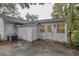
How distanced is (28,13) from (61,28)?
47 centimetres

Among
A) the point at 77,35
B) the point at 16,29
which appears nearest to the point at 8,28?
the point at 16,29

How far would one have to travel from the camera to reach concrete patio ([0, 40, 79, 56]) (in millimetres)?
1866

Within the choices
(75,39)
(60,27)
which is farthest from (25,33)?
(75,39)

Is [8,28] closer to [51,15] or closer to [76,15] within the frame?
[51,15]

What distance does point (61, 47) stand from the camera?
6.09 ft

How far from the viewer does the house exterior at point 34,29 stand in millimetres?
1859

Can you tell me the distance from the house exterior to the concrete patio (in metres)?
0.08

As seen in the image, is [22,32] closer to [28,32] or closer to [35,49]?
[28,32]

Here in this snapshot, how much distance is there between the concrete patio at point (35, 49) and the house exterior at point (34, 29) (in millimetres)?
76

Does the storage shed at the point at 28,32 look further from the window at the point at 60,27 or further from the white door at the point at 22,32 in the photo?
the window at the point at 60,27

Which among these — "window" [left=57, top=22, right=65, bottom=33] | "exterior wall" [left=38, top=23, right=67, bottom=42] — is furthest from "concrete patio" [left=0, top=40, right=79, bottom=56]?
"window" [left=57, top=22, right=65, bottom=33]

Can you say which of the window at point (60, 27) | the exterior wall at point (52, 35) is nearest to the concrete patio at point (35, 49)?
the exterior wall at point (52, 35)

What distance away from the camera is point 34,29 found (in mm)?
1914

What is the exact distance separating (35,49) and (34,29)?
261 mm
